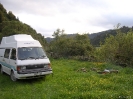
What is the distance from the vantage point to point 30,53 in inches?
473

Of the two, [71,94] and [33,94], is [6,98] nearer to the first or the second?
[33,94]

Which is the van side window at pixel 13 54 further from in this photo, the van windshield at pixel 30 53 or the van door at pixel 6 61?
the van door at pixel 6 61

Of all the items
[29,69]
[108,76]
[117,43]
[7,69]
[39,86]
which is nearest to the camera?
[39,86]

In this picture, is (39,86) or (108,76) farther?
→ (108,76)

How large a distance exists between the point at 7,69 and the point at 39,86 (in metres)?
3.88

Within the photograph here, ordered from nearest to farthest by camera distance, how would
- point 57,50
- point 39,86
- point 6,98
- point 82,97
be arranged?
point 82,97, point 6,98, point 39,86, point 57,50

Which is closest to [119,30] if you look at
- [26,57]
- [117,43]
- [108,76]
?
[117,43]

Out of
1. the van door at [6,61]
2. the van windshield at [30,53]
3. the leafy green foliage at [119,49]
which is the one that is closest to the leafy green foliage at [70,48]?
the leafy green foliage at [119,49]

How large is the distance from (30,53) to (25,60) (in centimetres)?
89

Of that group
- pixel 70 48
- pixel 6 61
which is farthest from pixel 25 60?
pixel 70 48

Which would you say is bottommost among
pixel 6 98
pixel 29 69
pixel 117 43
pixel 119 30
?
pixel 6 98

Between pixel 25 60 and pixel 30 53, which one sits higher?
pixel 30 53

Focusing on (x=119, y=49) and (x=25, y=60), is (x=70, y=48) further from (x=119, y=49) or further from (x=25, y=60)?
(x=25, y=60)

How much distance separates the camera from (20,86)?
10.6 meters
